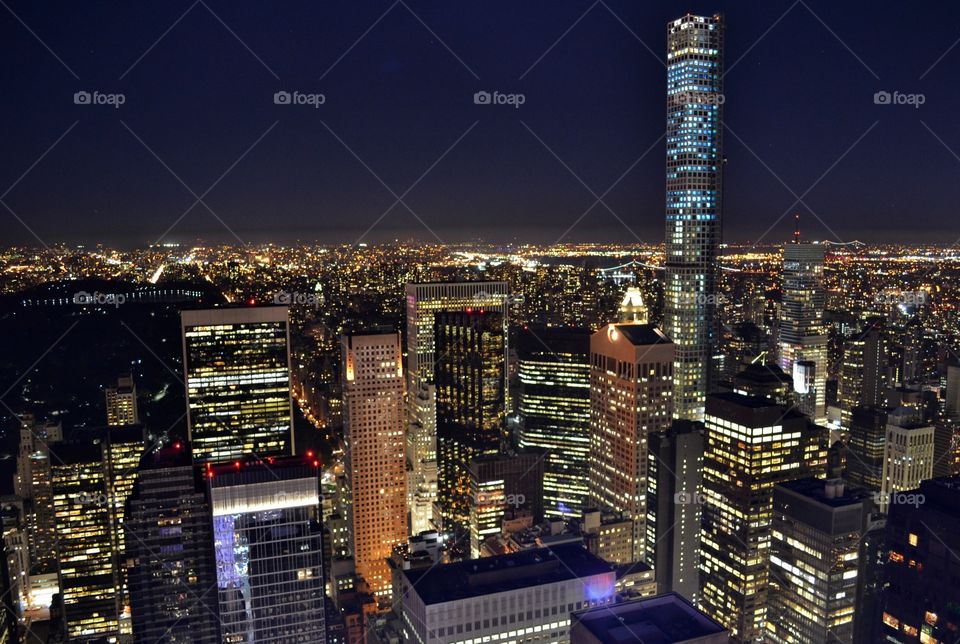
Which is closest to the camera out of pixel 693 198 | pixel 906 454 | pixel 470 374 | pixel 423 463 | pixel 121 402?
pixel 906 454

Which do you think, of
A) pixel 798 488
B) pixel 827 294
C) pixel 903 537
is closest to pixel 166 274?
pixel 798 488

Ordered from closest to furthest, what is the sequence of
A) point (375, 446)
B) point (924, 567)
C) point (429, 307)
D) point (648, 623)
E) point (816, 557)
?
1. point (648, 623)
2. point (924, 567)
3. point (816, 557)
4. point (375, 446)
5. point (429, 307)

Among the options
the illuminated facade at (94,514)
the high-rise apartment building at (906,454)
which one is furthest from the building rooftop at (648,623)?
the high-rise apartment building at (906,454)

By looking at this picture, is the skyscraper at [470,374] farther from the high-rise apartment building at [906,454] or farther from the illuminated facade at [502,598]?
the illuminated facade at [502,598]

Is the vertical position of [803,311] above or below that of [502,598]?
above

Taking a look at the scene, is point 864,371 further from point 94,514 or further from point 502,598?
point 94,514

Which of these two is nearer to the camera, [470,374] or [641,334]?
[641,334]

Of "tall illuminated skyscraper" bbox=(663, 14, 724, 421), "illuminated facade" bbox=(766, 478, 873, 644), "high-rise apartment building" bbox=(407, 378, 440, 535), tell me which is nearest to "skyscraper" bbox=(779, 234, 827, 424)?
"tall illuminated skyscraper" bbox=(663, 14, 724, 421)

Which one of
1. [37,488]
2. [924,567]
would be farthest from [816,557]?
[37,488]
